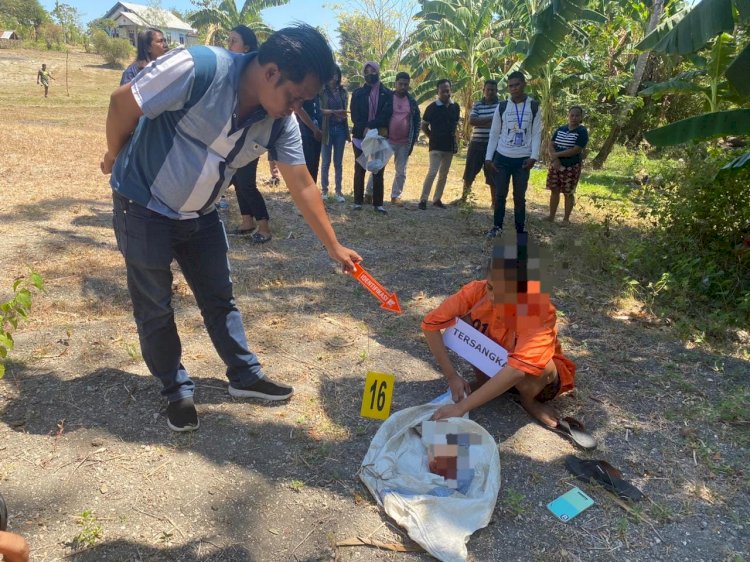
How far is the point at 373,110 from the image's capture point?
6.96 meters

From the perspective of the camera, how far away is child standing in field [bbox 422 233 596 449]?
2.47m

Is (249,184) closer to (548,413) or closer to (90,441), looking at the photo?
(90,441)

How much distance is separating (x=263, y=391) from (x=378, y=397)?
626 mm

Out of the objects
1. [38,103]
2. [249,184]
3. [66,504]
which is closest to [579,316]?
[249,184]

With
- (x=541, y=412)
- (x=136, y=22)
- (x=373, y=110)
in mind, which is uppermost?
(x=136, y=22)

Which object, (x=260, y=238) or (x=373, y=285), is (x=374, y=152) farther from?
(x=373, y=285)

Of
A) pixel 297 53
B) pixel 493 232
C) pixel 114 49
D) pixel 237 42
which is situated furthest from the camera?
pixel 114 49

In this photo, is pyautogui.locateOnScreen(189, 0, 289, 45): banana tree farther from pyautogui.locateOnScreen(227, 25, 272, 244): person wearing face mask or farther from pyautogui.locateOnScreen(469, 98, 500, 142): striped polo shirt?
pyautogui.locateOnScreen(227, 25, 272, 244): person wearing face mask

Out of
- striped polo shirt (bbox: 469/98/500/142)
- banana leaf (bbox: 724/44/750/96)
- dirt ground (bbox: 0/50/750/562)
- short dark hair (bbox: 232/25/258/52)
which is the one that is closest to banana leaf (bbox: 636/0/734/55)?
banana leaf (bbox: 724/44/750/96)

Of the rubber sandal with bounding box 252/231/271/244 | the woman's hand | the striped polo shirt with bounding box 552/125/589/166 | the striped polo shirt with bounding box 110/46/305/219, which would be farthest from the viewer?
the striped polo shirt with bounding box 552/125/589/166

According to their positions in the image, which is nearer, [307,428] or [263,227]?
[307,428]

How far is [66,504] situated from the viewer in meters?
2.11

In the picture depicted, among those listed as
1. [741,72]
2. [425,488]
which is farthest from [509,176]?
[425,488]

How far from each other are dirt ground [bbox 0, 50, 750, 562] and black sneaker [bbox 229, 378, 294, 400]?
0.05 m
